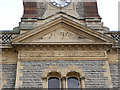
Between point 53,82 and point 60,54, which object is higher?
point 60,54

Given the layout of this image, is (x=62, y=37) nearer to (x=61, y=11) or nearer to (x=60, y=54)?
(x=60, y=54)

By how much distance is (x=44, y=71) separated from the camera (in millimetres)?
14594

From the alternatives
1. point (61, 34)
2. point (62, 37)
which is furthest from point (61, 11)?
point (62, 37)

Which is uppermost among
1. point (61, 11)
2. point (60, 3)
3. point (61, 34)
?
point (60, 3)

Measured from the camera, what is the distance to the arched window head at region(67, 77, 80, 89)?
14.5 meters

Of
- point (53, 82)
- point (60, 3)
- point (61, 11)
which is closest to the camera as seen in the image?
point (53, 82)

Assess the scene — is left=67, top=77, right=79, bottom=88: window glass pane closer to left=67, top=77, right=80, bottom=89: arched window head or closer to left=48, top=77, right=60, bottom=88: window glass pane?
left=67, top=77, right=80, bottom=89: arched window head

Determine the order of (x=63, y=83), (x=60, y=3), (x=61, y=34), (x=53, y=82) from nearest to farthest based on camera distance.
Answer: (x=63, y=83) → (x=53, y=82) → (x=61, y=34) → (x=60, y=3)

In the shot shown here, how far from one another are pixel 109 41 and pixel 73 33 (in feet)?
6.86

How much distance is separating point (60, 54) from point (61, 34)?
1.38m

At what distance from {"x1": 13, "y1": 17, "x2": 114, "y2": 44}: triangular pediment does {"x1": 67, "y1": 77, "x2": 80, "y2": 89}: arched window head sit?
217 centimetres

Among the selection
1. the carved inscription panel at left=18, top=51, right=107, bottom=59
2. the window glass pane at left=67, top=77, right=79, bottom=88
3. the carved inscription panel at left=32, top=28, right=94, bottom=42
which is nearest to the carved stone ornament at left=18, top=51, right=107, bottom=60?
the carved inscription panel at left=18, top=51, right=107, bottom=59

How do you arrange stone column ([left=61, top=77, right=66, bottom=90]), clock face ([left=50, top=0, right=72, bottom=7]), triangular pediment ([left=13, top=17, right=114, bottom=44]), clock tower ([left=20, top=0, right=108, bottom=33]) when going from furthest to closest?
clock face ([left=50, top=0, right=72, bottom=7]) < clock tower ([left=20, top=0, right=108, bottom=33]) < triangular pediment ([left=13, top=17, right=114, bottom=44]) < stone column ([left=61, top=77, right=66, bottom=90])

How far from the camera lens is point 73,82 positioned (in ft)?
48.1
